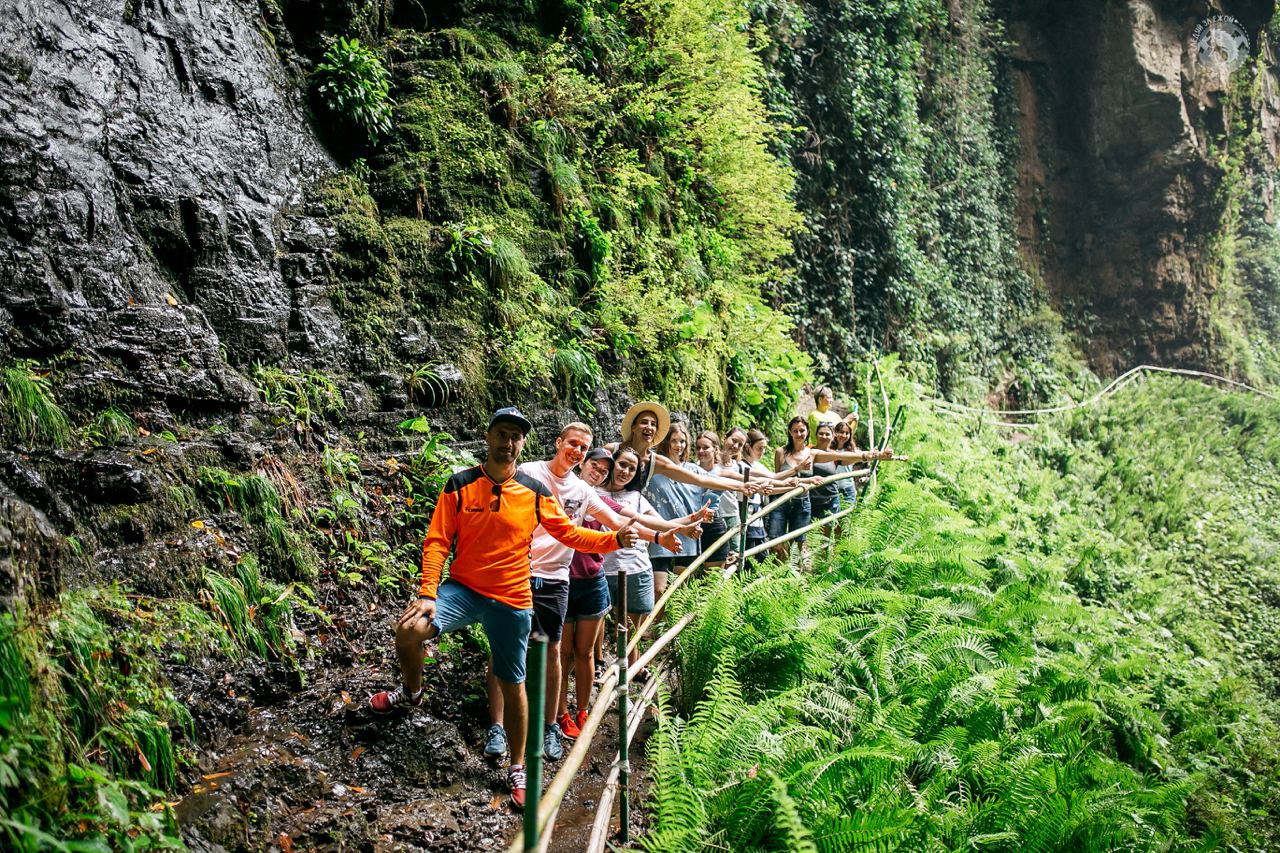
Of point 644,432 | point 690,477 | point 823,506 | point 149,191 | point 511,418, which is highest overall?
point 149,191

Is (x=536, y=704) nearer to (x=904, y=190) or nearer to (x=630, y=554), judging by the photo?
(x=630, y=554)

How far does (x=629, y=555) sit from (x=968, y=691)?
2.55 meters

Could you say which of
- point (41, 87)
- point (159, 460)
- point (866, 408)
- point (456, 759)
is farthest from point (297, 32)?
point (866, 408)

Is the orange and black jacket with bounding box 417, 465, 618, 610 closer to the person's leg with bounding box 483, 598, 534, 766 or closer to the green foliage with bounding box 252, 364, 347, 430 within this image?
the person's leg with bounding box 483, 598, 534, 766

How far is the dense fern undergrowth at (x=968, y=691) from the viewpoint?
4391mm

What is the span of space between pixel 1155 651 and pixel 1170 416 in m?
14.1

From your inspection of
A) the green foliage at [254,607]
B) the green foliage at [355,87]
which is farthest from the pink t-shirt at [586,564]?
the green foliage at [355,87]

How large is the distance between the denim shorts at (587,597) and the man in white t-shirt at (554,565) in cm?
18

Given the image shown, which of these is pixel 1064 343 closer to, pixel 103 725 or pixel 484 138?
pixel 484 138

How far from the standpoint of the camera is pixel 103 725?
360cm

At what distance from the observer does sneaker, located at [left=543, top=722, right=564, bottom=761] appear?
16.2 feet

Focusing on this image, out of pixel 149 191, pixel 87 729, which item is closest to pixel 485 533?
pixel 87 729

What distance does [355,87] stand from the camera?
26.3ft

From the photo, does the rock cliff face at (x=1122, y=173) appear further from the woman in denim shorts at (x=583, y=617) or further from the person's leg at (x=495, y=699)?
the person's leg at (x=495, y=699)
